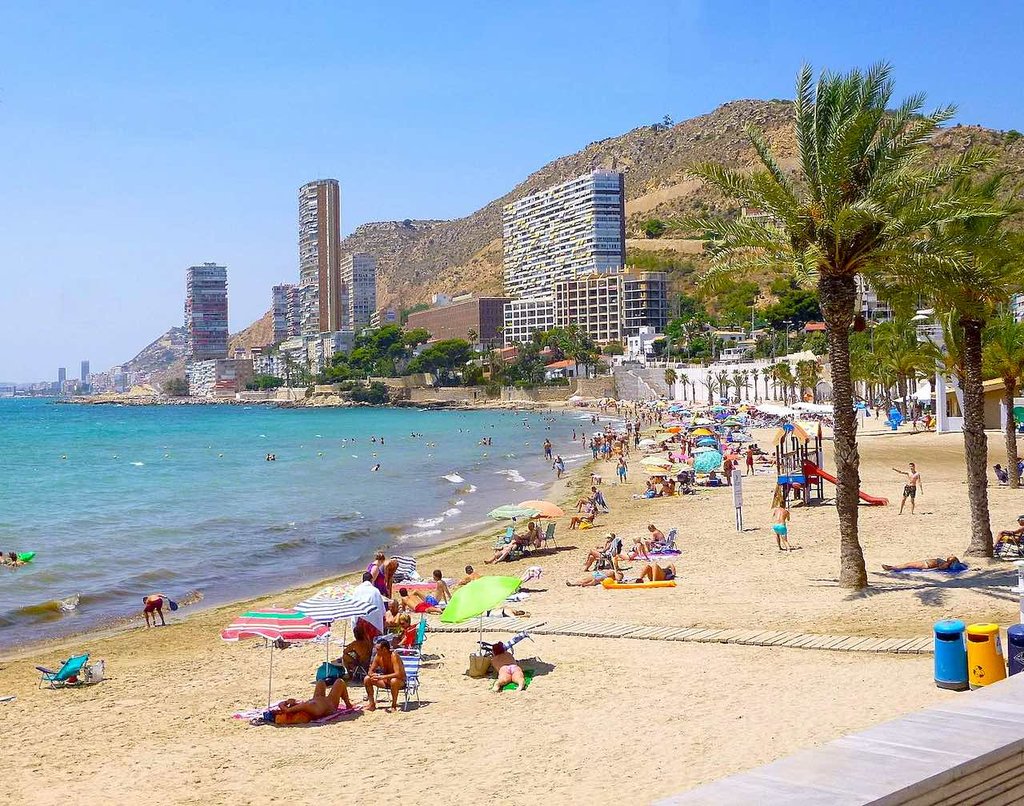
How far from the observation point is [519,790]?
6.95m

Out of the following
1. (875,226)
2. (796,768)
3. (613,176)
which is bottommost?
(796,768)

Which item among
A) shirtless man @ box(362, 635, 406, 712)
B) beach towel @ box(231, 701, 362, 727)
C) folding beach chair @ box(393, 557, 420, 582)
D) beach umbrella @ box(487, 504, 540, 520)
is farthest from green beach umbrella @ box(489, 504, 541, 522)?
beach towel @ box(231, 701, 362, 727)

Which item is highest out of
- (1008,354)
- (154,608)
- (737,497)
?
(1008,354)

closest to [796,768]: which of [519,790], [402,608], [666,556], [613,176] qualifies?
[519,790]

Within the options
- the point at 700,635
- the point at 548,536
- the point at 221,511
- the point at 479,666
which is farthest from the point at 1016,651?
the point at 221,511

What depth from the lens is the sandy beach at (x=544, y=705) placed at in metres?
7.42

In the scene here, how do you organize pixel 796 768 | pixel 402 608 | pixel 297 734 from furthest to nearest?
pixel 402 608
pixel 297 734
pixel 796 768

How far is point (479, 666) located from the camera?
1058 cm

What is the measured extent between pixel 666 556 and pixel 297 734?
1001cm

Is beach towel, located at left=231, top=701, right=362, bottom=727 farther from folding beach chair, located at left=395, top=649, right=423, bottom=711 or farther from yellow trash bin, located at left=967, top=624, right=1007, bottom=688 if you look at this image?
yellow trash bin, located at left=967, top=624, right=1007, bottom=688

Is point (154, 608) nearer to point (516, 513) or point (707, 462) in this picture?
point (516, 513)

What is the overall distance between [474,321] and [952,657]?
544ft

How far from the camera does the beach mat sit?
389 inches

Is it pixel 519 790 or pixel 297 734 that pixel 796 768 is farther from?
pixel 297 734
